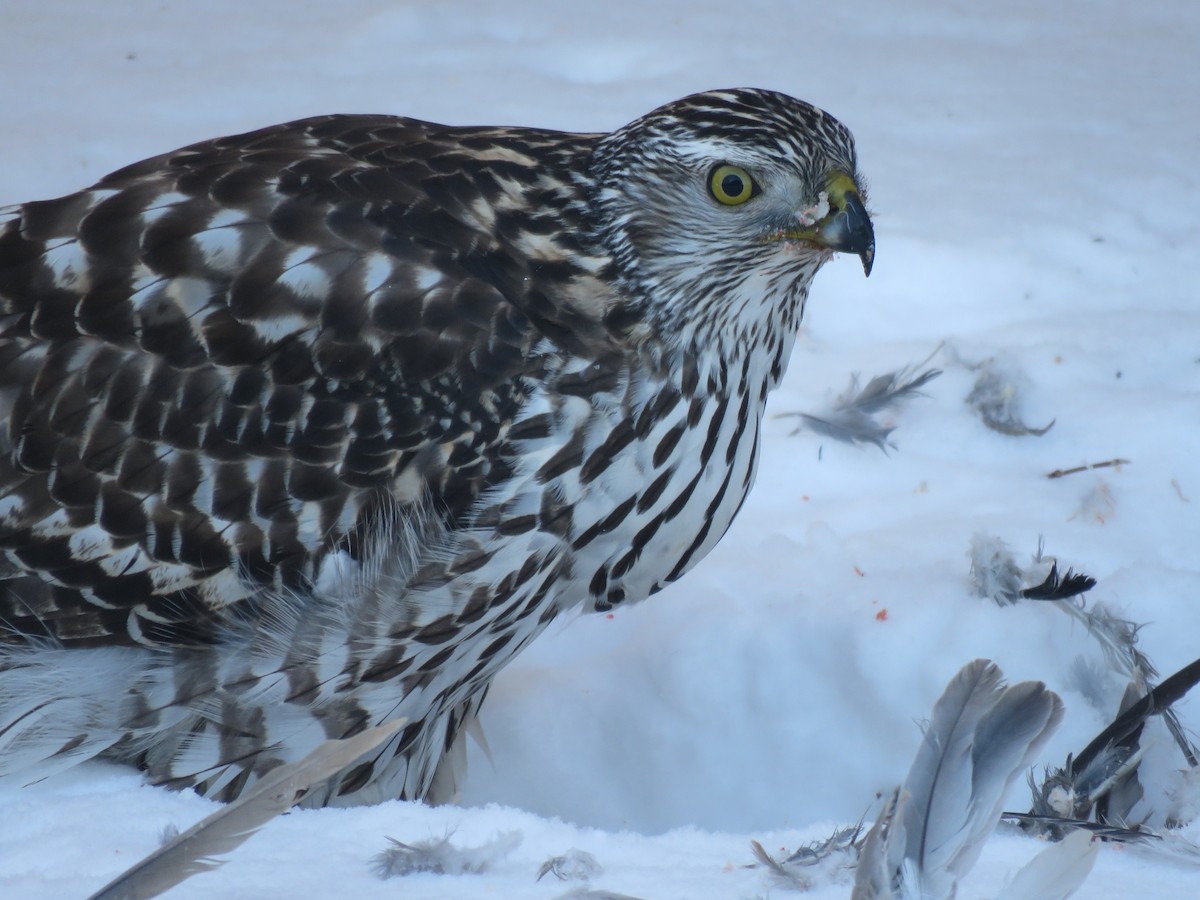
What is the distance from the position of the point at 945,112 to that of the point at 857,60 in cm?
42

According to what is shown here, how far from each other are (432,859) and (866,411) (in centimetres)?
198

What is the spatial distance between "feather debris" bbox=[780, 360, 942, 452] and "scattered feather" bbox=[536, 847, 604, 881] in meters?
1.83

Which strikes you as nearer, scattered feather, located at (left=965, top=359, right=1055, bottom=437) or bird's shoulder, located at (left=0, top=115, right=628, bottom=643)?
bird's shoulder, located at (left=0, top=115, right=628, bottom=643)

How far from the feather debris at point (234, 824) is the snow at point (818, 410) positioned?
141mm

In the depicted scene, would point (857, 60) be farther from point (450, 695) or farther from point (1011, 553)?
point (450, 695)

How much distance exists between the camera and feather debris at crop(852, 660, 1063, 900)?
143 centimetres

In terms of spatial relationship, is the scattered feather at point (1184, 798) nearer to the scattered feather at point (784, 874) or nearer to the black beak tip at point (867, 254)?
the scattered feather at point (784, 874)

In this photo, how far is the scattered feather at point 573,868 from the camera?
153 cm

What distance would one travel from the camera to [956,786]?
1511 millimetres

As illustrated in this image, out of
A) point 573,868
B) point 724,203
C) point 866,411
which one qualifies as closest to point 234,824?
point 573,868

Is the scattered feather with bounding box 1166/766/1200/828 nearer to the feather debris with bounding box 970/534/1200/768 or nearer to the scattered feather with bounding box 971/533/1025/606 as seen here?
the feather debris with bounding box 970/534/1200/768

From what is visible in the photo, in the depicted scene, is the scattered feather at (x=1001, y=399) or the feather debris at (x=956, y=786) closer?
the feather debris at (x=956, y=786)

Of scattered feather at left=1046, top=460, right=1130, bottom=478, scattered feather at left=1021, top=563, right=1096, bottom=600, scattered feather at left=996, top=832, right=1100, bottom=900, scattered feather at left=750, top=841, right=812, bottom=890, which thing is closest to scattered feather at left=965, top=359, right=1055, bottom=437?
scattered feather at left=1046, top=460, right=1130, bottom=478

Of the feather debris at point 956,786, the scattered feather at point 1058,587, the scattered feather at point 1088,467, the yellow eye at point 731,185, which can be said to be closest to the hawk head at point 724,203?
the yellow eye at point 731,185
